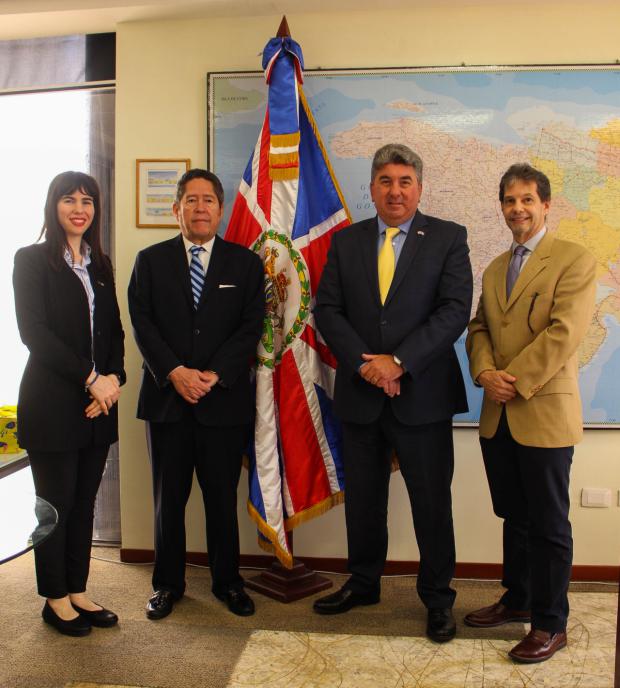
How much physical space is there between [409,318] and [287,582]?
1.24 m

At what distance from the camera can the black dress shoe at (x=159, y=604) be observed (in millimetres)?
2746

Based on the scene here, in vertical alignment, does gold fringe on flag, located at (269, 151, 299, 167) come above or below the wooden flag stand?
above

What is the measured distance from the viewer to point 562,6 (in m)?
3.07

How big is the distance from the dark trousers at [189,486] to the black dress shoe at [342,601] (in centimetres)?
34

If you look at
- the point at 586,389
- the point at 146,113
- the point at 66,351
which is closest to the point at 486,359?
the point at 586,389

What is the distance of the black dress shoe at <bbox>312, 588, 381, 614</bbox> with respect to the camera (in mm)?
2773

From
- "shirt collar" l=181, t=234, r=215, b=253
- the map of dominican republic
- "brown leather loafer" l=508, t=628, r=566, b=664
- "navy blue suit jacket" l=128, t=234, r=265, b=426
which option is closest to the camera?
"brown leather loafer" l=508, t=628, r=566, b=664

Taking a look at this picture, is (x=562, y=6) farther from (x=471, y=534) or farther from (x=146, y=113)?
(x=471, y=534)

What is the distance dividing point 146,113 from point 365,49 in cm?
104

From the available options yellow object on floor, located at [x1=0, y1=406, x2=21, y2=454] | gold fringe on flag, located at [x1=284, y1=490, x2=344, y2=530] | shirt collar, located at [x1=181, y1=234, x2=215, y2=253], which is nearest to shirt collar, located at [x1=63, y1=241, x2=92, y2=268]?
shirt collar, located at [x1=181, y1=234, x2=215, y2=253]

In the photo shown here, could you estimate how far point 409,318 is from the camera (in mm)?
2561

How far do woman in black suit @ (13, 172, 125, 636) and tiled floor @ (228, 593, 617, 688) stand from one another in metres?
0.67

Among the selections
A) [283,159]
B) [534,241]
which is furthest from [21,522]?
[534,241]

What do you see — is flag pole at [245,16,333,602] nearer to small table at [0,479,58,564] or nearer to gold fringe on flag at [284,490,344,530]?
gold fringe on flag at [284,490,344,530]
